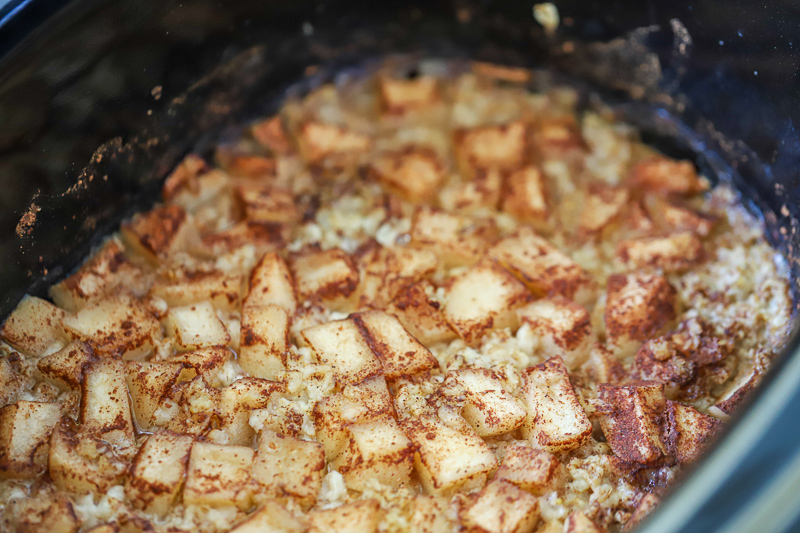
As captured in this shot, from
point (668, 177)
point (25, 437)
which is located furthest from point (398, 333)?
point (668, 177)

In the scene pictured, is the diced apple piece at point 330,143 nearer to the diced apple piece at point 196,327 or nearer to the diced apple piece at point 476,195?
the diced apple piece at point 476,195

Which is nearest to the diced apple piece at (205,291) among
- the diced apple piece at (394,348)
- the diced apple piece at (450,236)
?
the diced apple piece at (394,348)

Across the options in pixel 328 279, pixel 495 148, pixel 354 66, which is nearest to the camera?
pixel 328 279

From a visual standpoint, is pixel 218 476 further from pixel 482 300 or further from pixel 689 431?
pixel 689 431

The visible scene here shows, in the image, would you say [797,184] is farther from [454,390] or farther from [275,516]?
[275,516]

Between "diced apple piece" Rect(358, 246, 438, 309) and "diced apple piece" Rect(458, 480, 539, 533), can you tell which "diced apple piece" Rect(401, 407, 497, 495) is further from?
"diced apple piece" Rect(358, 246, 438, 309)

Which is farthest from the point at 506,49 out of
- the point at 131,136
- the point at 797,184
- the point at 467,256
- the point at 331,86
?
the point at 131,136
